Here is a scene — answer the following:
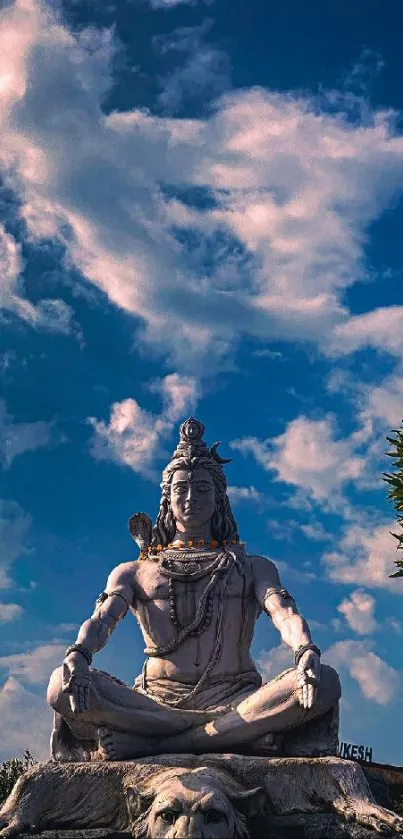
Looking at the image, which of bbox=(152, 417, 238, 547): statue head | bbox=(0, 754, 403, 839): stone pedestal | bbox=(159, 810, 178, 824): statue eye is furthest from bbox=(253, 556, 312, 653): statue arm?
bbox=(159, 810, 178, 824): statue eye

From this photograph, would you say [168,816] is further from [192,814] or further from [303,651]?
[303,651]

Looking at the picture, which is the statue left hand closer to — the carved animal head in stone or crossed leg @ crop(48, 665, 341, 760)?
crossed leg @ crop(48, 665, 341, 760)

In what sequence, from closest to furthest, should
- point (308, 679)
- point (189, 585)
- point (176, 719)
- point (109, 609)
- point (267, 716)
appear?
point (308, 679) < point (267, 716) < point (176, 719) < point (109, 609) < point (189, 585)

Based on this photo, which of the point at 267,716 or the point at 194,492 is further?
the point at 194,492

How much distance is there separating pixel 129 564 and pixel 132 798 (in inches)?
121

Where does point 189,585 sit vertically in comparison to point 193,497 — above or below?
below

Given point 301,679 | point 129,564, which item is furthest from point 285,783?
point 129,564

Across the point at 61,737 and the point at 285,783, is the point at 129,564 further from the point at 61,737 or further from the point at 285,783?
the point at 285,783

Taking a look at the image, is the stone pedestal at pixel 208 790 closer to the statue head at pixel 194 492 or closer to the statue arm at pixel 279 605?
the statue arm at pixel 279 605

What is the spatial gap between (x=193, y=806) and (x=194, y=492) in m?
4.06

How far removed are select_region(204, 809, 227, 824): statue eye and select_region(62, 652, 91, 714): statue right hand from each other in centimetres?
171

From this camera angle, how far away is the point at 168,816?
24.5ft

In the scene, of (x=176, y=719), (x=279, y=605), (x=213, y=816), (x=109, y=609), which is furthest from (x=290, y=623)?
(x=213, y=816)

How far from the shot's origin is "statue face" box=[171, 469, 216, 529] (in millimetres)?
10844
